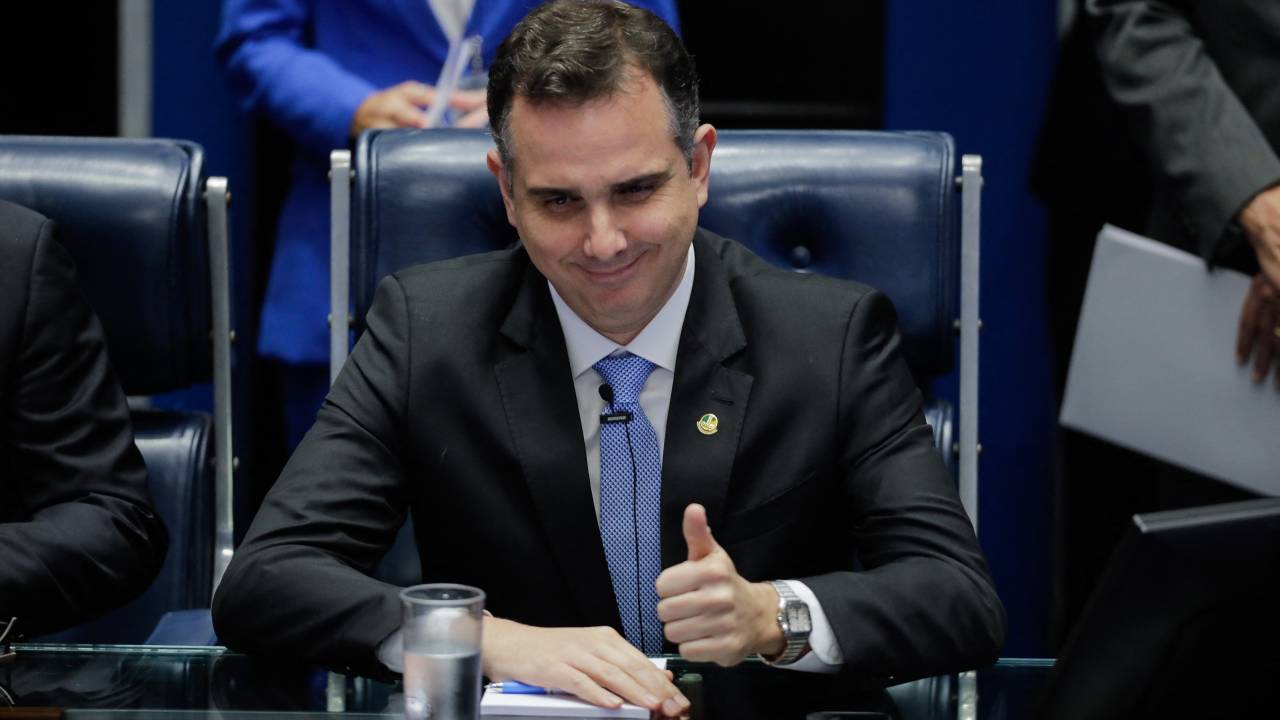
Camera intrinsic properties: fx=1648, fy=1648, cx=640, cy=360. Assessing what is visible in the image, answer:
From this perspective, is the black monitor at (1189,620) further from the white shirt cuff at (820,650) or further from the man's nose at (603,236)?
the man's nose at (603,236)

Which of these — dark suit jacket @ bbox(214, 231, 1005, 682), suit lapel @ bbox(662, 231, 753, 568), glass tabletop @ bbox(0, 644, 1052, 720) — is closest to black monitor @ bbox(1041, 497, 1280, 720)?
glass tabletop @ bbox(0, 644, 1052, 720)

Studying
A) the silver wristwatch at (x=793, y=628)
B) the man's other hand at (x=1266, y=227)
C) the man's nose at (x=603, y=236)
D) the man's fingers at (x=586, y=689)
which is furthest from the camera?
the man's other hand at (x=1266, y=227)

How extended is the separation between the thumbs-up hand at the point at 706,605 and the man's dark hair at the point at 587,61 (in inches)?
20.8

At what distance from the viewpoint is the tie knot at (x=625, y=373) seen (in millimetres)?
2016

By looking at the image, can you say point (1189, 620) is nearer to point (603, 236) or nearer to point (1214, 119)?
point (603, 236)

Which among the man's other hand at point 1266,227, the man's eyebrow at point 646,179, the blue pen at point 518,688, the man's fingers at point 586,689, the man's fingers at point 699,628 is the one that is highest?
the man's eyebrow at point 646,179

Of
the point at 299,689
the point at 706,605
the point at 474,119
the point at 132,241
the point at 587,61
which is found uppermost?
the point at 587,61

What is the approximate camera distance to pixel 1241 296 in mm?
2463

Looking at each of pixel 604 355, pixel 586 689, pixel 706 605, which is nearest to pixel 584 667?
pixel 586 689

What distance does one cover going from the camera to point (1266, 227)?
7.90ft

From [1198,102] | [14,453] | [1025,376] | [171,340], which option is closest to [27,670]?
[14,453]

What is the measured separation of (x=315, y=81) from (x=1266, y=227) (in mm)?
1565

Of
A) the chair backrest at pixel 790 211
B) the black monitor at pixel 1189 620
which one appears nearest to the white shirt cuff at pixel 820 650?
the black monitor at pixel 1189 620

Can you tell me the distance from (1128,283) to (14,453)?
1626mm
